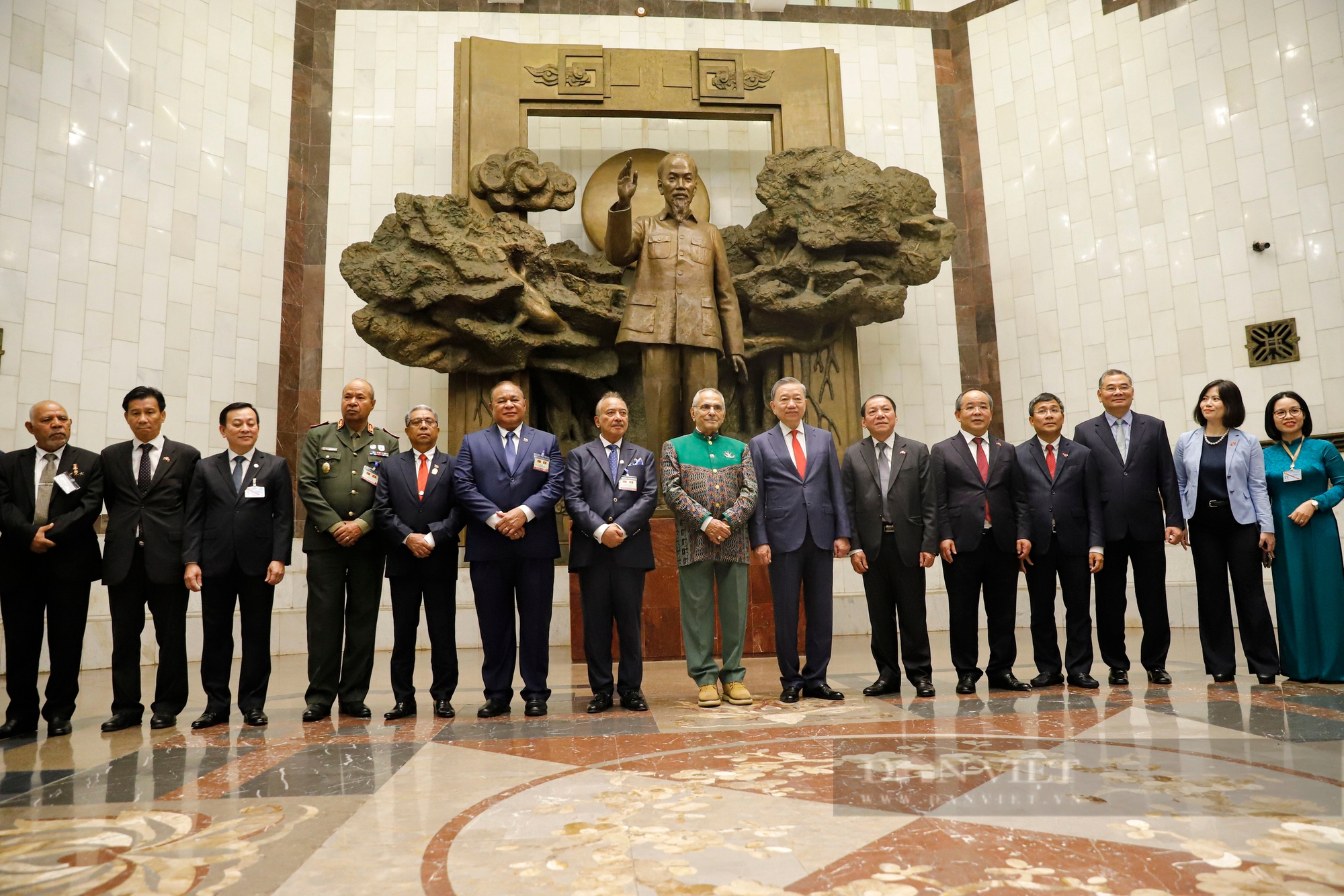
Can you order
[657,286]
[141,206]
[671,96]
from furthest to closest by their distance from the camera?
[671,96] → [141,206] → [657,286]

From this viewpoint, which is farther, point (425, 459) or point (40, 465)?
point (425, 459)

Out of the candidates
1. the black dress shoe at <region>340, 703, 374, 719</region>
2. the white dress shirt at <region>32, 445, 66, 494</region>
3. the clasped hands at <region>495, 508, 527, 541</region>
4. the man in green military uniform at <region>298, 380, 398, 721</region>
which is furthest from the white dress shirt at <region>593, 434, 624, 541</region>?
the white dress shirt at <region>32, 445, 66, 494</region>

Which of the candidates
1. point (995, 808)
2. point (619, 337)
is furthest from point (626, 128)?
point (995, 808)

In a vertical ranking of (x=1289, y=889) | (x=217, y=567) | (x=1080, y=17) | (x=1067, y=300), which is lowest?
(x=1289, y=889)

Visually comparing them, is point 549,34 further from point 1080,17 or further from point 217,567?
point 217,567

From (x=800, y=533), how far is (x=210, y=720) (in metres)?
2.65

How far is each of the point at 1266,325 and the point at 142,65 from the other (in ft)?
31.1

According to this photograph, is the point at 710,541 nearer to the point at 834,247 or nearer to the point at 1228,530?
the point at 1228,530

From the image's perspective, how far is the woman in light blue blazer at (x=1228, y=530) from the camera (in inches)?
171

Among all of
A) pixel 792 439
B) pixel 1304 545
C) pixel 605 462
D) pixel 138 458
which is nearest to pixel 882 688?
pixel 792 439

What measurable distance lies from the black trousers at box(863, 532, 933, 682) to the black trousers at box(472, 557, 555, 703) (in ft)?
5.01

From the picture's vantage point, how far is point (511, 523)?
401 cm

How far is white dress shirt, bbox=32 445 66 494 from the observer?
4004mm

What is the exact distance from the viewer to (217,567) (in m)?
4.00
